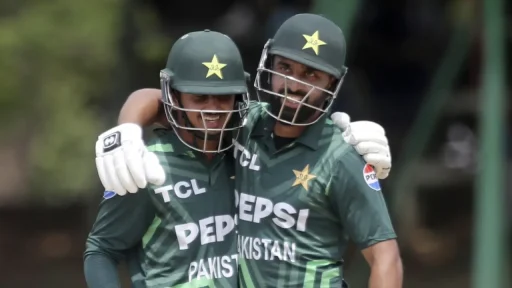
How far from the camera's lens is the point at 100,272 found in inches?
133

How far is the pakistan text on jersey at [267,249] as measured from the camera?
3385 mm

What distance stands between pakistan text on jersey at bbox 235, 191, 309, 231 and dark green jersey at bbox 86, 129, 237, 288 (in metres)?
0.06

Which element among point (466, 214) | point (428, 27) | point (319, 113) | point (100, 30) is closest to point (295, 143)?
point (319, 113)

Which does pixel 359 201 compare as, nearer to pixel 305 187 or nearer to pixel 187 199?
pixel 305 187

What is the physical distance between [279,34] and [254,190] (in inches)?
18.0

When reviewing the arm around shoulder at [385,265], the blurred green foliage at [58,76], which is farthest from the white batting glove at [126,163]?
the blurred green foliage at [58,76]

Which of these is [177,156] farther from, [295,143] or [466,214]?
[466,214]

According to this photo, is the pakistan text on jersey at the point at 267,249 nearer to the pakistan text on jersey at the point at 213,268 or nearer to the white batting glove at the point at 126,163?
the pakistan text on jersey at the point at 213,268

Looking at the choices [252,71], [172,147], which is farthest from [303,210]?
[252,71]

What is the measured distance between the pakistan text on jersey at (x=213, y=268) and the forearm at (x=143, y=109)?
45cm

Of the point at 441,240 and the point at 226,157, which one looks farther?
the point at 441,240

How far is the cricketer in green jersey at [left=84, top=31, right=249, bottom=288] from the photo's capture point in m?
3.34

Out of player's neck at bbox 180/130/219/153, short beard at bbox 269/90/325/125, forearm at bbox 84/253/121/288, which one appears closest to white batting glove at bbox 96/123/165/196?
player's neck at bbox 180/130/219/153

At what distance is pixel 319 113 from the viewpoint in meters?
3.42
